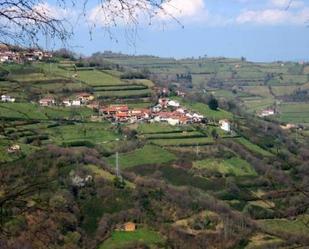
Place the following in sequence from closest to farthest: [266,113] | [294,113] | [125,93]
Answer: [125,93]
[266,113]
[294,113]

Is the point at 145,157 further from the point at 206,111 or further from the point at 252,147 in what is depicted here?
the point at 206,111

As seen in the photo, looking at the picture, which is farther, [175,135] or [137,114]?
[137,114]

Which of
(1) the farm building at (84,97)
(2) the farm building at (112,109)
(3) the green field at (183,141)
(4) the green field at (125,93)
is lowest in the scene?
(3) the green field at (183,141)

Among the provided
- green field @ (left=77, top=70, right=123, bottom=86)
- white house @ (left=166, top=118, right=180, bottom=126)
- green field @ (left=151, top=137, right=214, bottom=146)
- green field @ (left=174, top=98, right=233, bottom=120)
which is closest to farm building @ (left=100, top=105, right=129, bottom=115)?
white house @ (left=166, top=118, right=180, bottom=126)

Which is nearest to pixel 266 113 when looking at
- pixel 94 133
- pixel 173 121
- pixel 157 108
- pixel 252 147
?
pixel 157 108

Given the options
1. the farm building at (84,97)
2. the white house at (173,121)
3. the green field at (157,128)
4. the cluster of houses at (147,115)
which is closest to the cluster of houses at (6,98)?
the green field at (157,128)

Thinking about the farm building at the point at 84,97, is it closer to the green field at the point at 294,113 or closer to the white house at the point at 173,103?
the white house at the point at 173,103

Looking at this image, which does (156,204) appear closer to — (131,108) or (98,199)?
(98,199)
